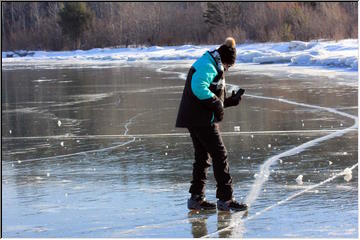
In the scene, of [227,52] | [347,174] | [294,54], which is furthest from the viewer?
[294,54]

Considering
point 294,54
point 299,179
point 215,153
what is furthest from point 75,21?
point 215,153

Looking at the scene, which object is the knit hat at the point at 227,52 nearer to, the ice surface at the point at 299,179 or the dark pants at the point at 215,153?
the dark pants at the point at 215,153

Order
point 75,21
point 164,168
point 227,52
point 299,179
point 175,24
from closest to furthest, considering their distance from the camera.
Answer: point 227,52 < point 299,179 < point 164,168 < point 175,24 < point 75,21

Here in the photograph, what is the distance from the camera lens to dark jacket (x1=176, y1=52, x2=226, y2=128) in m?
6.72

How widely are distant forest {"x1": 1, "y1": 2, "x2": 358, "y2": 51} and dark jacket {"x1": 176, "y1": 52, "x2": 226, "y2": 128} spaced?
38.5 m

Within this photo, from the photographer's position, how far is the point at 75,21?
76.0 meters

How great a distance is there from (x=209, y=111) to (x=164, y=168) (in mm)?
2410

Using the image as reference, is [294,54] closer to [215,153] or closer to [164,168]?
[164,168]

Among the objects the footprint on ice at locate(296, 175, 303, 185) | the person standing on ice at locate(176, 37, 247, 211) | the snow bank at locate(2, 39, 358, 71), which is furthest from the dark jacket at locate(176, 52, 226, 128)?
the snow bank at locate(2, 39, 358, 71)

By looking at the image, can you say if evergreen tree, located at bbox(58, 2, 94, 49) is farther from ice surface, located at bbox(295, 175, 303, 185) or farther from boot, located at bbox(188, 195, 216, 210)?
boot, located at bbox(188, 195, 216, 210)

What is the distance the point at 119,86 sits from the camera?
24.0 metres

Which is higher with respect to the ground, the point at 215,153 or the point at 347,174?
the point at 215,153

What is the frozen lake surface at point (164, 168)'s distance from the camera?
21.2 feet

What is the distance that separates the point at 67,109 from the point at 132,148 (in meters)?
6.61
